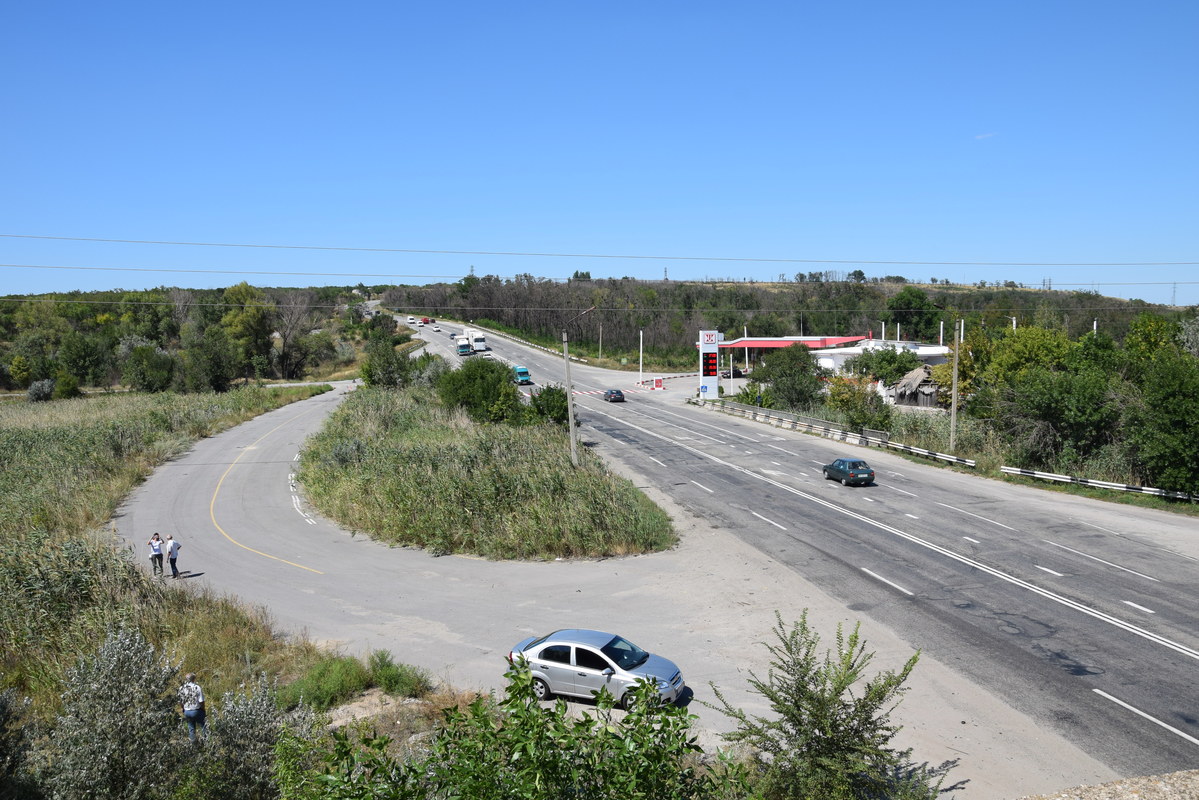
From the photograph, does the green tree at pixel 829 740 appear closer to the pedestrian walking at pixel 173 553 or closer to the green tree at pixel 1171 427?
the pedestrian walking at pixel 173 553

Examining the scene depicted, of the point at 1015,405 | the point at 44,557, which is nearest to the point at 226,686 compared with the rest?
the point at 44,557

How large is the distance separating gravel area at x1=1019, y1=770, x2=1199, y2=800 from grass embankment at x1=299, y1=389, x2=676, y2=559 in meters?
15.2

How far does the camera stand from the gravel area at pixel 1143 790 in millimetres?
10898

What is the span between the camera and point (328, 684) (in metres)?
14.7

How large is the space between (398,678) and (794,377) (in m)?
52.0

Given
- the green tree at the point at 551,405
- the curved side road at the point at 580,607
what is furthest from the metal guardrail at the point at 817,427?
the green tree at the point at 551,405

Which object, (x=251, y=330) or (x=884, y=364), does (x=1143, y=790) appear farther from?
(x=251, y=330)

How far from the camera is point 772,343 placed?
9812cm

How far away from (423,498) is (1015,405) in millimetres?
29532

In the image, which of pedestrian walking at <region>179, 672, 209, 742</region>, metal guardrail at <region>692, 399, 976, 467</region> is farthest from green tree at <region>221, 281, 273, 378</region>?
pedestrian walking at <region>179, 672, 209, 742</region>

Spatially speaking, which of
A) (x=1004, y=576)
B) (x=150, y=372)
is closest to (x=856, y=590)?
(x=1004, y=576)

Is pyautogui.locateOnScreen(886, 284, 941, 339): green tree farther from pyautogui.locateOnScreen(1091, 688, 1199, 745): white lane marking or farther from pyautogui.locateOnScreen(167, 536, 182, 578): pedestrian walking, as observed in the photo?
pyautogui.locateOnScreen(167, 536, 182, 578): pedestrian walking

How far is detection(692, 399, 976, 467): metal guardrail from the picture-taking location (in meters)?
41.3

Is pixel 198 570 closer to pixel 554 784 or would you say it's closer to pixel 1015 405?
pixel 554 784
